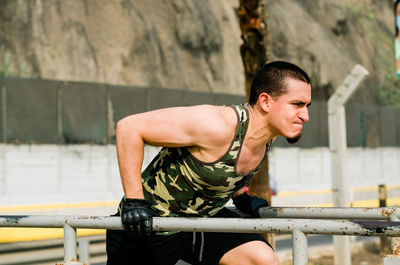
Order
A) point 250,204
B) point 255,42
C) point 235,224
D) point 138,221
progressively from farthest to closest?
1. point 255,42
2. point 250,204
3. point 138,221
4. point 235,224

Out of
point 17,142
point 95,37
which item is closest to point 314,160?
point 17,142

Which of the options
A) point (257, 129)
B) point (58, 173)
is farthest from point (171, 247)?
point (58, 173)

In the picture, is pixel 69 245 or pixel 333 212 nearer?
pixel 69 245

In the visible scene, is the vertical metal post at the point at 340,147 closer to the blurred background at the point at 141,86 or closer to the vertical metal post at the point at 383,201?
the blurred background at the point at 141,86

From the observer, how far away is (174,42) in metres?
29.4

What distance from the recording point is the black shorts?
3676mm

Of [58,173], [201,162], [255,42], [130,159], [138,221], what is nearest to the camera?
[138,221]

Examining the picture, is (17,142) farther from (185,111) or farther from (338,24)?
(338,24)

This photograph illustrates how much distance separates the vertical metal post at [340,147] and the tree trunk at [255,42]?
91 centimetres

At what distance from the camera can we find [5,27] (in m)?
24.9

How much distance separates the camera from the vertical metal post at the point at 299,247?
2.71m

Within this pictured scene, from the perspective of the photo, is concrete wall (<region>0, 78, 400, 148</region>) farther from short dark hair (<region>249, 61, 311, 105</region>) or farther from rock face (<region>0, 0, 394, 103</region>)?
short dark hair (<region>249, 61, 311, 105</region>)

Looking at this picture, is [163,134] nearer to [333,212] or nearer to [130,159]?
[130,159]

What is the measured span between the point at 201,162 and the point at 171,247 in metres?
0.57
